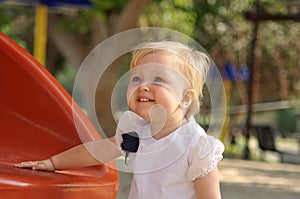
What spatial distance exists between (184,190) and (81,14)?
7172mm

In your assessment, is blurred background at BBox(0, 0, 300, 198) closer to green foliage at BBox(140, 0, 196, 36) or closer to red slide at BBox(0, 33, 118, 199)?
green foliage at BBox(140, 0, 196, 36)

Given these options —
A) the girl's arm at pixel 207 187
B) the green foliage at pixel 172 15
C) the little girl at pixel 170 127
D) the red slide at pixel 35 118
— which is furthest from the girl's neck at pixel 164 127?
the green foliage at pixel 172 15

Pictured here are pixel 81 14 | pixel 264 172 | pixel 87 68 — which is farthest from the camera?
pixel 81 14

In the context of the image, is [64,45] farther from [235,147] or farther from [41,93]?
[41,93]

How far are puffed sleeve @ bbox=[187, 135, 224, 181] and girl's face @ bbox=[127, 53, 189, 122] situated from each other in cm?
10

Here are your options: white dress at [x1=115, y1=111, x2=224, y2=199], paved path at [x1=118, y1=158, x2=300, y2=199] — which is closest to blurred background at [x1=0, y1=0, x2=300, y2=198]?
white dress at [x1=115, y1=111, x2=224, y2=199]

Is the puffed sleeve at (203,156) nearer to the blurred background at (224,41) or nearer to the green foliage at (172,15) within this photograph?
the blurred background at (224,41)

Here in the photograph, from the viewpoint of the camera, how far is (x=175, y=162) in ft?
5.15

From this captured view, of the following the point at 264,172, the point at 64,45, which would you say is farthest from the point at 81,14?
the point at 264,172

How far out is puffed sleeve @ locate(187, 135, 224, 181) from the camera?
1532mm

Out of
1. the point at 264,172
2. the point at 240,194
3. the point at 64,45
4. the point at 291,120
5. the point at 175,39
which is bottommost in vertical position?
the point at 291,120

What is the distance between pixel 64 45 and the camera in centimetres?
978

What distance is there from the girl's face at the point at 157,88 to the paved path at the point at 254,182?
309 centimetres

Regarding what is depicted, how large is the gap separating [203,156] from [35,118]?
114cm
